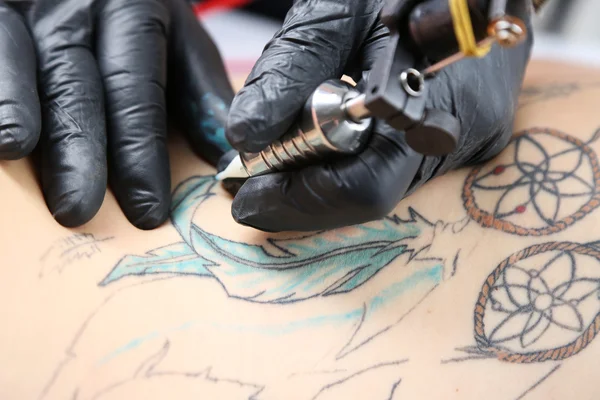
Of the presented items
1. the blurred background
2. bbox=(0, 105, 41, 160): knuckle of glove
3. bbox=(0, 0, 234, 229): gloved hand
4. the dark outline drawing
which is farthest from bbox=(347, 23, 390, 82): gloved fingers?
the blurred background

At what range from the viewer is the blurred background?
2.15 meters

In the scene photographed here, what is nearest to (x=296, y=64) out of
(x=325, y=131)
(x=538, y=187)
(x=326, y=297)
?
(x=325, y=131)

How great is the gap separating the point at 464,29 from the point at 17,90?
2.50ft

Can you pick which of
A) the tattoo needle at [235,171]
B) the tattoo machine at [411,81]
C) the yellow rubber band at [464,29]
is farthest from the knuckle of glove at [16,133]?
the yellow rubber band at [464,29]

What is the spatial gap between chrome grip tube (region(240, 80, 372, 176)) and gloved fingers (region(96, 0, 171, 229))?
12.1 inches

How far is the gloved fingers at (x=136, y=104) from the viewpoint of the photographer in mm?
1093

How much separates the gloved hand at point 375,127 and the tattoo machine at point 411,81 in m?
0.04

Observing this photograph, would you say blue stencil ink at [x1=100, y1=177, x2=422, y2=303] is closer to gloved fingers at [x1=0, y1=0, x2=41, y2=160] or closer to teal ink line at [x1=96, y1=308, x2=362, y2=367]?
teal ink line at [x1=96, y1=308, x2=362, y2=367]

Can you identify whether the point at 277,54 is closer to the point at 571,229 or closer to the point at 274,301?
the point at 274,301

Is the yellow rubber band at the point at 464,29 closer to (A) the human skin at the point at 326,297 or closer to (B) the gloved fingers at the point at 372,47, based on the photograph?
(B) the gloved fingers at the point at 372,47

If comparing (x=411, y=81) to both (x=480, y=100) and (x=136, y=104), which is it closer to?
(x=480, y=100)

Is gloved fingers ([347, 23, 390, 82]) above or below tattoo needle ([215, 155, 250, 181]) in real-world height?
above

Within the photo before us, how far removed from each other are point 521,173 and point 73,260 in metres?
0.87

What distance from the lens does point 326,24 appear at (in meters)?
1.01
